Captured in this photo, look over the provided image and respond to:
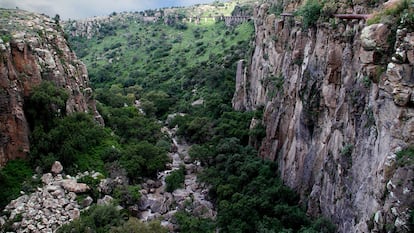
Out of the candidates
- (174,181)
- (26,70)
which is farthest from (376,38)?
(26,70)

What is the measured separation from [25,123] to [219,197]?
80.7 feet

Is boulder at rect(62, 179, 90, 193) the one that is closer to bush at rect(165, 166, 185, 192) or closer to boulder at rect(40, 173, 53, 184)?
boulder at rect(40, 173, 53, 184)

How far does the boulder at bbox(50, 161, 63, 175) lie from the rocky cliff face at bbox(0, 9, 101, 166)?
3.68 meters

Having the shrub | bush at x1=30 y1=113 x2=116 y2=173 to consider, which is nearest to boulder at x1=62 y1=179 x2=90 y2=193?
bush at x1=30 y1=113 x2=116 y2=173

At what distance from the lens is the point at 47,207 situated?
138ft

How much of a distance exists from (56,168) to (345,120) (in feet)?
109

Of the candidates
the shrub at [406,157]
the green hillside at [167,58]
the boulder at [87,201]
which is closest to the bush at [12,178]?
the boulder at [87,201]

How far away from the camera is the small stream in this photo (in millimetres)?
47500

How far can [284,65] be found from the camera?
5450 centimetres

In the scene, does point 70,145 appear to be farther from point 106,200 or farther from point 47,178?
point 106,200

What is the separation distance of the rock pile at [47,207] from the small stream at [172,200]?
8185mm

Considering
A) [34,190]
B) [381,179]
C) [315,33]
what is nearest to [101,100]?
[34,190]

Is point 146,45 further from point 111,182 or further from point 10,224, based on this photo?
point 10,224

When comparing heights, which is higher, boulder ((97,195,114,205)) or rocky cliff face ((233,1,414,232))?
rocky cliff face ((233,1,414,232))
